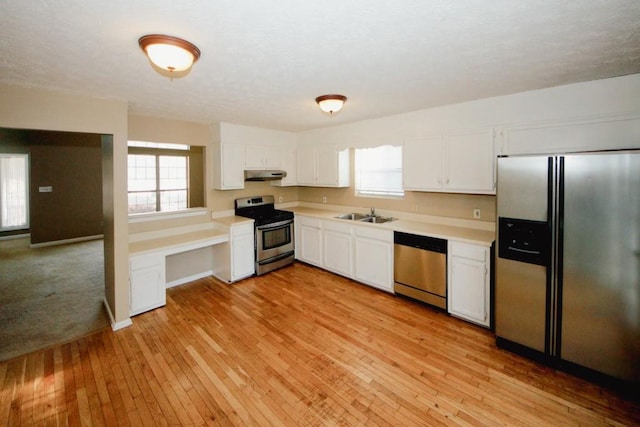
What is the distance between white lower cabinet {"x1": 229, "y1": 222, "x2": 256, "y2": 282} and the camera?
14.2 ft

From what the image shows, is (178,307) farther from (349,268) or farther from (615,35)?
(615,35)

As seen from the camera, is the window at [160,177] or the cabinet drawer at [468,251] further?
the window at [160,177]

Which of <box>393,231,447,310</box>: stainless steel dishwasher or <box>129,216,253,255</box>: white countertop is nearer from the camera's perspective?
<box>393,231,447,310</box>: stainless steel dishwasher

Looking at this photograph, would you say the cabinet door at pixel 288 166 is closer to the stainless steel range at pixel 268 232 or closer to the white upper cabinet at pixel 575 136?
the stainless steel range at pixel 268 232

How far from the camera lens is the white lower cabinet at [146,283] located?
336 centimetres

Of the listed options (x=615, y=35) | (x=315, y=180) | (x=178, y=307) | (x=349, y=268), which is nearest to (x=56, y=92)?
(x=178, y=307)

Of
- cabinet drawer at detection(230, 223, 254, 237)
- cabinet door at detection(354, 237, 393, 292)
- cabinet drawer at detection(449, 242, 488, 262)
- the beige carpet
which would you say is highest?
cabinet drawer at detection(230, 223, 254, 237)

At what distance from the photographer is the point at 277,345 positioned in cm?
283

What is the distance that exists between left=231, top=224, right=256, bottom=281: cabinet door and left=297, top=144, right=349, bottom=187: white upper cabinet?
1.49m

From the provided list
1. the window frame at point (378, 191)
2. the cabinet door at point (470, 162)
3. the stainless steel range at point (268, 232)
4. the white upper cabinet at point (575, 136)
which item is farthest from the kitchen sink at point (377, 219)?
the white upper cabinet at point (575, 136)

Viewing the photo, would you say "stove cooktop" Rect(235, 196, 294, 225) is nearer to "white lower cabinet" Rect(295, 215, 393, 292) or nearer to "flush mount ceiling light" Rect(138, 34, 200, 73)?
"white lower cabinet" Rect(295, 215, 393, 292)

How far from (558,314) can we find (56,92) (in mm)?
4931

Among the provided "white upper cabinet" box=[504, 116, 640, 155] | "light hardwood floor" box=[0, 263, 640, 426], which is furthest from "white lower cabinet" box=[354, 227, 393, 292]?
"white upper cabinet" box=[504, 116, 640, 155]

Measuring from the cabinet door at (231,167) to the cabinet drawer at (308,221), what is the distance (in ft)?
3.78
